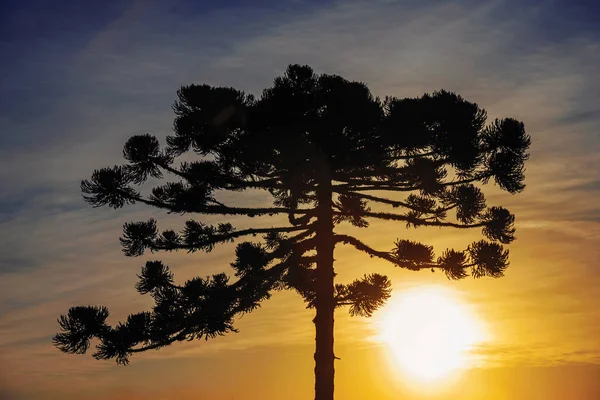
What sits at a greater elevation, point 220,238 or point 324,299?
point 220,238

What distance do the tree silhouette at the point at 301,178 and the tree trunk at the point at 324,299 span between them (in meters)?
0.03

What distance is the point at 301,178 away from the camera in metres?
22.2

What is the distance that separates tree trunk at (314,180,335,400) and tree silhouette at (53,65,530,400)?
0.03 meters

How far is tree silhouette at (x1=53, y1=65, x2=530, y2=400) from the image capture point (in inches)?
859

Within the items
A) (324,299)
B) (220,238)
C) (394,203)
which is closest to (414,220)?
(394,203)

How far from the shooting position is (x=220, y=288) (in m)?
22.8

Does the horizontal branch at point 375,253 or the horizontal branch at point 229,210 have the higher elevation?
the horizontal branch at point 229,210

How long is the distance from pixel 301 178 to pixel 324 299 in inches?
117

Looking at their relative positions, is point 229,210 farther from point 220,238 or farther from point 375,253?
point 375,253

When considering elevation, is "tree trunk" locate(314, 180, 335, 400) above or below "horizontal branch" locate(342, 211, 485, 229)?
below

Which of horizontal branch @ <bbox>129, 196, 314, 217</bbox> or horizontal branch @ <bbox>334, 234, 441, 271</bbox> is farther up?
horizontal branch @ <bbox>129, 196, 314, 217</bbox>

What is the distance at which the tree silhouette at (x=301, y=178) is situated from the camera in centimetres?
2183

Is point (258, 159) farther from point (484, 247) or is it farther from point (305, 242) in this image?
point (484, 247)

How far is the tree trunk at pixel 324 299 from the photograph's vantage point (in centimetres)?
2116
